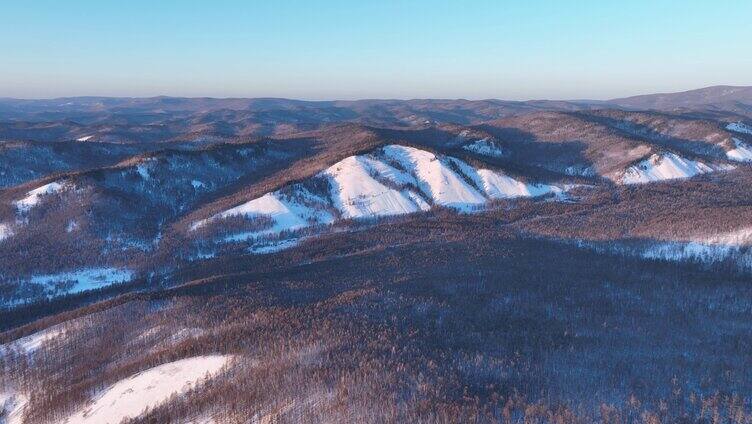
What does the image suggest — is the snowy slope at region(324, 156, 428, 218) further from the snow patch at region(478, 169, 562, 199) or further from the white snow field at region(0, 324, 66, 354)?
the white snow field at region(0, 324, 66, 354)

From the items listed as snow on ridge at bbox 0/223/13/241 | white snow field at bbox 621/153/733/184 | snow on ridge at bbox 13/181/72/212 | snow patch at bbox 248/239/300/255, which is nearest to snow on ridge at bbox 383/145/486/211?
snow patch at bbox 248/239/300/255

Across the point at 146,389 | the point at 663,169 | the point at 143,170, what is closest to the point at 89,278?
the point at 146,389

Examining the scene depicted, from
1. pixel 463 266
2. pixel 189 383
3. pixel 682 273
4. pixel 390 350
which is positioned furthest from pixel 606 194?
pixel 189 383

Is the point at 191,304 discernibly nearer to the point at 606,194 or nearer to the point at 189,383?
the point at 189,383

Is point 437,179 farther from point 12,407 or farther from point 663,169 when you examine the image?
point 12,407

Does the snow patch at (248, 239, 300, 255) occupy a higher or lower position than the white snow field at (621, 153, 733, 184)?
lower

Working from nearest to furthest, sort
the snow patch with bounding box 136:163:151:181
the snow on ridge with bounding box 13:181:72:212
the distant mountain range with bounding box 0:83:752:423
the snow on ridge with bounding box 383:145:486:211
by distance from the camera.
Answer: the distant mountain range with bounding box 0:83:752:423 → the snow on ridge with bounding box 13:181:72:212 → the snow on ridge with bounding box 383:145:486:211 → the snow patch with bounding box 136:163:151:181
